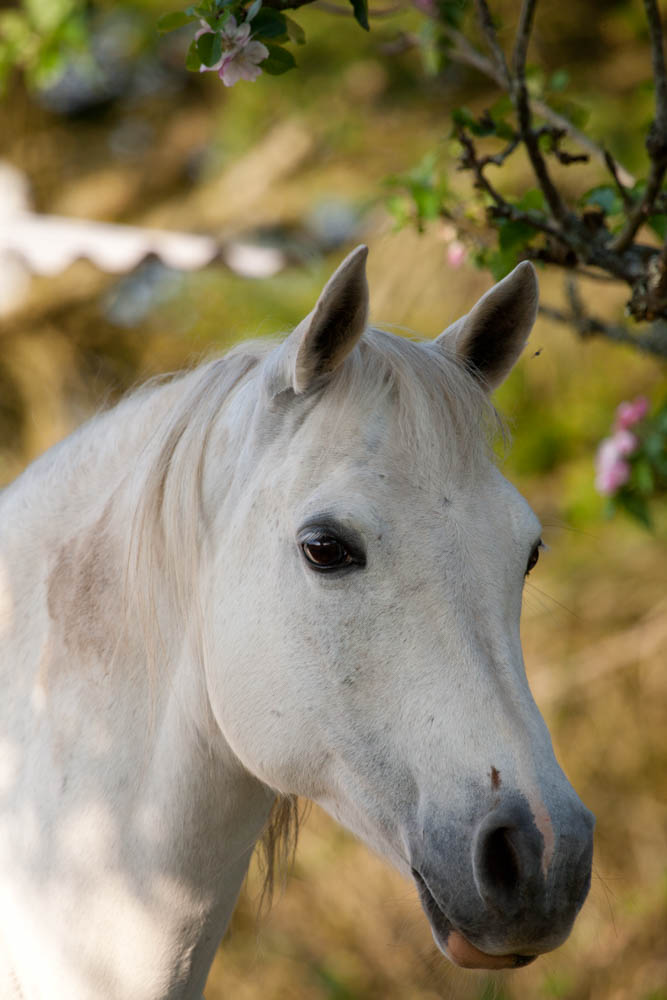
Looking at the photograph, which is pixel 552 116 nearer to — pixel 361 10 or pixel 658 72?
pixel 658 72

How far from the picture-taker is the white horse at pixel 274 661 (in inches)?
48.6

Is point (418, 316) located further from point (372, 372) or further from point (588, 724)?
point (372, 372)

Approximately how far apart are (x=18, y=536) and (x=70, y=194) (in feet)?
19.7

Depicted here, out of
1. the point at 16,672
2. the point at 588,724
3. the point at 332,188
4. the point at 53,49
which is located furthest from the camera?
the point at 332,188

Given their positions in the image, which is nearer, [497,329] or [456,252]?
[497,329]

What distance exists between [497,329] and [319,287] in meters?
4.30

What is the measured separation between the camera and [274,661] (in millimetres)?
1404

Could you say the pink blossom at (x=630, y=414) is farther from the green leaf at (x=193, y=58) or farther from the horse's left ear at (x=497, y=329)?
the green leaf at (x=193, y=58)

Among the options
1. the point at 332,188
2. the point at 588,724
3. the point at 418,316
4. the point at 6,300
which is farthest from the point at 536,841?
the point at 6,300

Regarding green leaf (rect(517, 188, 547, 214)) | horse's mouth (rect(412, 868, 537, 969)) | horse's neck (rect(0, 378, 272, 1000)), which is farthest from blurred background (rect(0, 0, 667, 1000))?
horse's mouth (rect(412, 868, 537, 969))

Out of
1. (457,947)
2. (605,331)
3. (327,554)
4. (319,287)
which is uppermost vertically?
(327,554)

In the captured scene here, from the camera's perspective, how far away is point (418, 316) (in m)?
5.01

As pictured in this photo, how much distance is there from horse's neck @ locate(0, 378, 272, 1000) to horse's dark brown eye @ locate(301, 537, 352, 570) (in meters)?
0.35

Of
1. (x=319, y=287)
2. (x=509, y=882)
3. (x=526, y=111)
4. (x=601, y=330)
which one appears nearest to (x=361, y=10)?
(x=526, y=111)
